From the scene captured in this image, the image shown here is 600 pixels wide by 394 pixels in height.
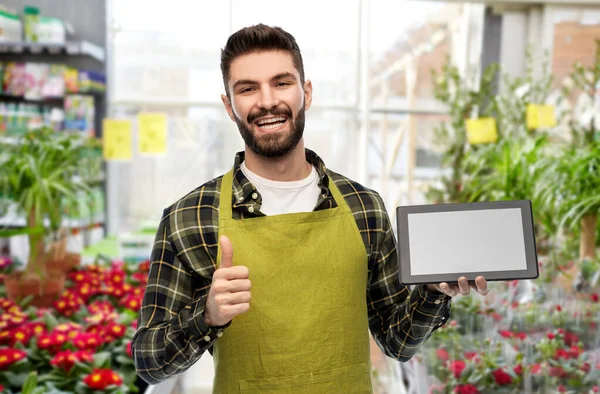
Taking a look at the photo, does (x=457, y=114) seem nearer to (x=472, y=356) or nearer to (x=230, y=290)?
(x=472, y=356)

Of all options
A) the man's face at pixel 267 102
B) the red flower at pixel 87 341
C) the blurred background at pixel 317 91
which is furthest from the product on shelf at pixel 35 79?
the man's face at pixel 267 102

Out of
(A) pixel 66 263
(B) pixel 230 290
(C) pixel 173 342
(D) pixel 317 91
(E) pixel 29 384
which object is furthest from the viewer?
(D) pixel 317 91

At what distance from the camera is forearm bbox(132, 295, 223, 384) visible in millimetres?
1095

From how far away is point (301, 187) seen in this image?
1.32 m

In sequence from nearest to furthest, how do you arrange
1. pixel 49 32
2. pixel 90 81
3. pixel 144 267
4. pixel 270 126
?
1. pixel 270 126
2. pixel 144 267
3. pixel 90 81
4. pixel 49 32

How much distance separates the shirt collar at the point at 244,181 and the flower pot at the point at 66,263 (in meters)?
1.65

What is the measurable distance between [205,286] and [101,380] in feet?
2.82

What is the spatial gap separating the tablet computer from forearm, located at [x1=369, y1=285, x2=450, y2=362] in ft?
0.30

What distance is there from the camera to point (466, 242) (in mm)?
1139

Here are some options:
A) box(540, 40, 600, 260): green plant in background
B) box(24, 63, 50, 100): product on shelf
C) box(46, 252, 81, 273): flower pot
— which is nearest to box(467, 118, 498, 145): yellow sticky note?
box(540, 40, 600, 260): green plant in background

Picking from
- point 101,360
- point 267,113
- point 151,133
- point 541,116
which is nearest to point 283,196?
point 267,113

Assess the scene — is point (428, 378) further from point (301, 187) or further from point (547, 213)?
point (301, 187)

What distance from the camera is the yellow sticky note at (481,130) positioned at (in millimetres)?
3328

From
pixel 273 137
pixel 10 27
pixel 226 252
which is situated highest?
pixel 10 27
